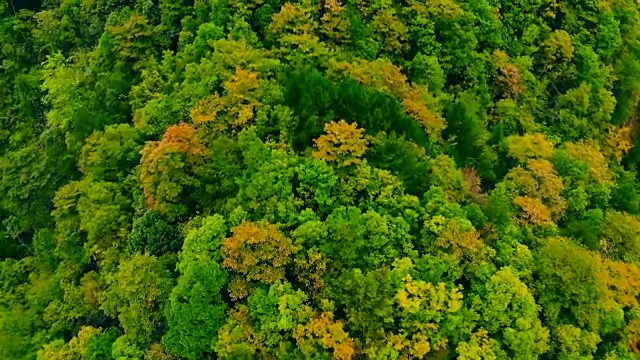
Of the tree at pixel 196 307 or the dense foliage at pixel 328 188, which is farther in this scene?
the dense foliage at pixel 328 188

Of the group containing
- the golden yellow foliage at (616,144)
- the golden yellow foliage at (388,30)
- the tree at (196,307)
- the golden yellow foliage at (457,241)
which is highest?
the golden yellow foliage at (388,30)

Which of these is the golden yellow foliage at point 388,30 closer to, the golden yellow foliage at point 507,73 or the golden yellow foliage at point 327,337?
the golden yellow foliage at point 507,73

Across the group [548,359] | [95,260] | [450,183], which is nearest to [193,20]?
[95,260]

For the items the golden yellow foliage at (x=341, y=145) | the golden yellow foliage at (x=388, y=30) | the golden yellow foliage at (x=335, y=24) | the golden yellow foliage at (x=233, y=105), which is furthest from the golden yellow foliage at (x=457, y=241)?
the golden yellow foliage at (x=335, y=24)

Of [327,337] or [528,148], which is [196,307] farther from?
[528,148]

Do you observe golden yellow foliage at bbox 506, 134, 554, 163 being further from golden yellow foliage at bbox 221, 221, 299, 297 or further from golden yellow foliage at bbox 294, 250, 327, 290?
golden yellow foliage at bbox 221, 221, 299, 297

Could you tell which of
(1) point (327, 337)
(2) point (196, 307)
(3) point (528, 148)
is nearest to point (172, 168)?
(2) point (196, 307)

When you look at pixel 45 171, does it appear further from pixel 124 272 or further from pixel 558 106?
pixel 558 106
